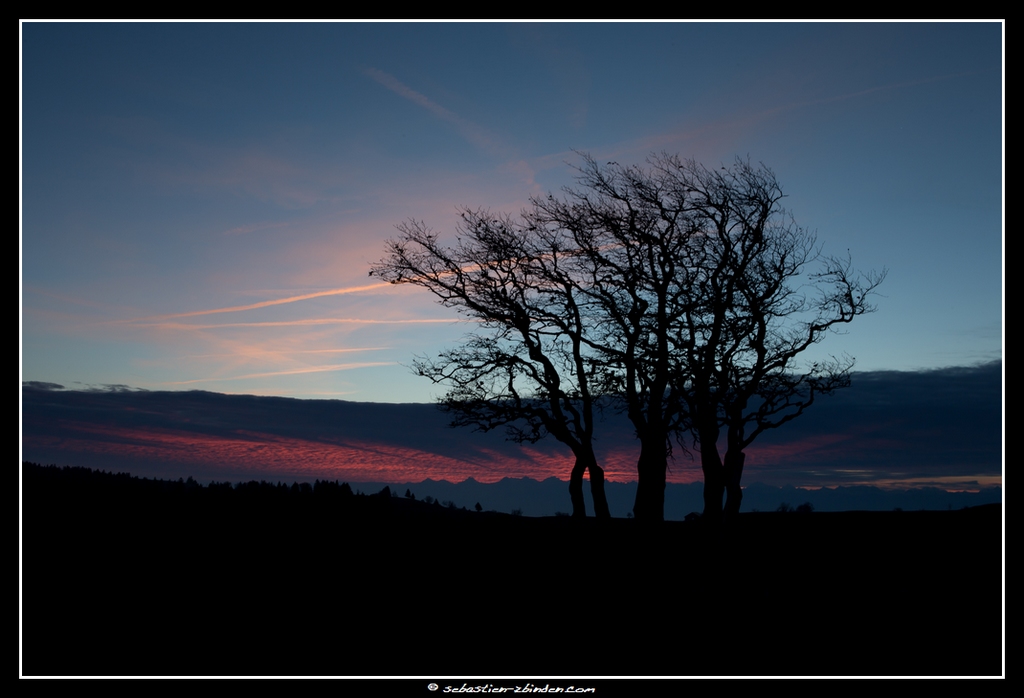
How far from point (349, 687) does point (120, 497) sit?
1153cm

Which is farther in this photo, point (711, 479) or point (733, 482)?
A: point (733, 482)

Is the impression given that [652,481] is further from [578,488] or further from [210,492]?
[210,492]

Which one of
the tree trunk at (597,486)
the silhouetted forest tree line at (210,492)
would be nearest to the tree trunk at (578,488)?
the tree trunk at (597,486)

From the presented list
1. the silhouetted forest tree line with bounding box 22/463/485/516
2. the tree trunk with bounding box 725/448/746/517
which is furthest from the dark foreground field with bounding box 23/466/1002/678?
the tree trunk with bounding box 725/448/746/517

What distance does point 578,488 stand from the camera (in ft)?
76.3

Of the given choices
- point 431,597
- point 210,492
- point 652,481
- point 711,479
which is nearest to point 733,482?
point 711,479

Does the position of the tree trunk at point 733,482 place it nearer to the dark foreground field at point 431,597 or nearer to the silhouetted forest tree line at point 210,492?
the dark foreground field at point 431,597

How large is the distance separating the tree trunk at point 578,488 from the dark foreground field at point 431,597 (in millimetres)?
1265

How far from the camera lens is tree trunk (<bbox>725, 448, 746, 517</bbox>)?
23438 mm

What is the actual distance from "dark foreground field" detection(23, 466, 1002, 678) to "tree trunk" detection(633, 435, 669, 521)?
1.50 feet

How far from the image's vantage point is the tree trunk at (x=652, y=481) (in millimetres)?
21594

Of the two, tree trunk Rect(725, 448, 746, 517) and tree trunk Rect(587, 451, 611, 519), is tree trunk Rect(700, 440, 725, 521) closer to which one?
tree trunk Rect(725, 448, 746, 517)

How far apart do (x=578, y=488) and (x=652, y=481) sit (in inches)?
106

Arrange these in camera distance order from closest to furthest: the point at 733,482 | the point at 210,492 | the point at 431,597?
the point at 431,597
the point at 210,492
the point at 733,482
